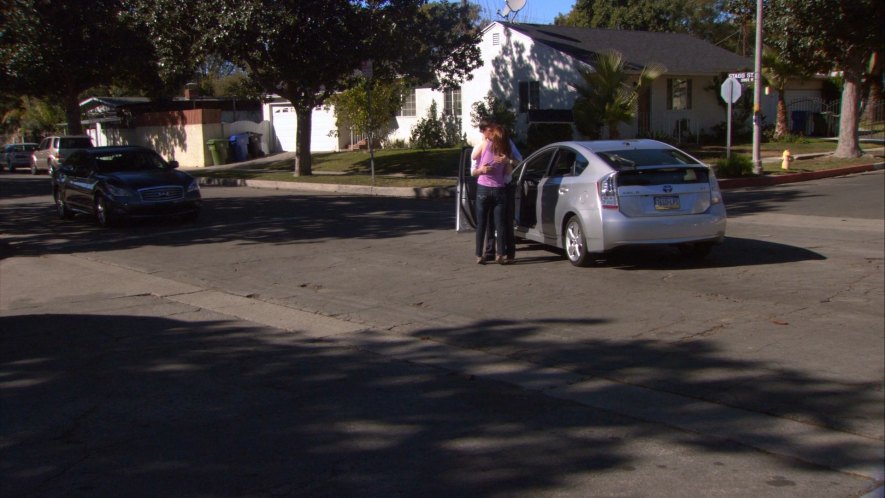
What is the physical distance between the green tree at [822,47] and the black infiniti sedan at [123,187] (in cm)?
1317

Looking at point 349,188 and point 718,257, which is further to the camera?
point 349,188

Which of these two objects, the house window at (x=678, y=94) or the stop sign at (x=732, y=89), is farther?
the house window at (x=678, y=94)

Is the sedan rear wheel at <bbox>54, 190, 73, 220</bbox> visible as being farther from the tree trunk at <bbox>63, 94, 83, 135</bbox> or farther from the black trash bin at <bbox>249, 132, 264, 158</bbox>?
the tree trunk at <bbox>63, 94, 83, 135</bbox>

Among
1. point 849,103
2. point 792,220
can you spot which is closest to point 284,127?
point 849,103

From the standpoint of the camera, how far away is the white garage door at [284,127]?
39.3m

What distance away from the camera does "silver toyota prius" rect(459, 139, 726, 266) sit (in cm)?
934

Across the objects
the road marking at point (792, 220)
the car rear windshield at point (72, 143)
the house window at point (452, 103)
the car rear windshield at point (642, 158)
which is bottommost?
the road marking at point (792, 220)

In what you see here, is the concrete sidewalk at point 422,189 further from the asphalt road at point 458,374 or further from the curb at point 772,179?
the asphalt road at point 458,374

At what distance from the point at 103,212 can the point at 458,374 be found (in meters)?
11.7

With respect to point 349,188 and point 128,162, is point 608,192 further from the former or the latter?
point 349,188

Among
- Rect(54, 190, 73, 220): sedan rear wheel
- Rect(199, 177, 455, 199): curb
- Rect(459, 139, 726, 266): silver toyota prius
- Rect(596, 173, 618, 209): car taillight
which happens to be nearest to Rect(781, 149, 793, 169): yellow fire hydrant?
Rect(199, 177, 455, 199): curb

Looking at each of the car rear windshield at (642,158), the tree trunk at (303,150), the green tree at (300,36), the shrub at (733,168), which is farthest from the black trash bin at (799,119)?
the car rear windshield at (642,158)

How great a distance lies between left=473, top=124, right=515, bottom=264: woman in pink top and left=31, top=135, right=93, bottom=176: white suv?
27730mm

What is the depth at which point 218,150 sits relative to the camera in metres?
36.9
